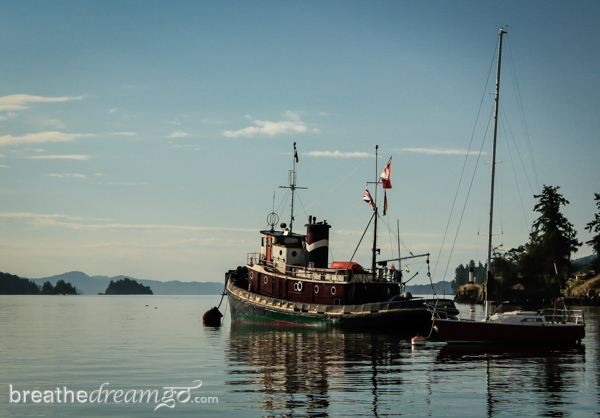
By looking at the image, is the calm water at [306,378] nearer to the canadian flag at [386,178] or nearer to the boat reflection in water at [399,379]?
the boat reflection in water at [399,379]

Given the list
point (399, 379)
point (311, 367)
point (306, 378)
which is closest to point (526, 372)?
point (399, 379)

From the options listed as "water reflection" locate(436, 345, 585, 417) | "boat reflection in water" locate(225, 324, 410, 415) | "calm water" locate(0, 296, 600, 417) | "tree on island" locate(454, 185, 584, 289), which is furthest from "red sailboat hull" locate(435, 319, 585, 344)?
"tree on island" locate(454, 185, 584, 289)

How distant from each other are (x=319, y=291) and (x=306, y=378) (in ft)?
77.3

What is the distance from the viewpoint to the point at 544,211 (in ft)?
403

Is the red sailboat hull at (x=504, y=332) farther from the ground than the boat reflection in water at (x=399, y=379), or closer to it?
farther from the ground

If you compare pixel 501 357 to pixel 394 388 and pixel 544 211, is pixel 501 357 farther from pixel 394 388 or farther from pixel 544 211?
pixel 544 211

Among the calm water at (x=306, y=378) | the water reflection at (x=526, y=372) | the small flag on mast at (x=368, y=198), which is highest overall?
the small flag on mast at (x=368, y=198)

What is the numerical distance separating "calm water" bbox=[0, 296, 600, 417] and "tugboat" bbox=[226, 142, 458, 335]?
3.01 metres

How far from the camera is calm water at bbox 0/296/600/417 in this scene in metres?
20.7

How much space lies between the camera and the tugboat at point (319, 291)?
146 feet

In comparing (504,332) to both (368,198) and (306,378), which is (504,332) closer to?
(306,378)

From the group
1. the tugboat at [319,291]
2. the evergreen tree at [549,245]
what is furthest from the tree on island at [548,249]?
the tugboat at [319,291]

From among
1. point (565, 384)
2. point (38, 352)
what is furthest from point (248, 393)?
point (38, 352)

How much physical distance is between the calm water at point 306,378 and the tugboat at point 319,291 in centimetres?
301
